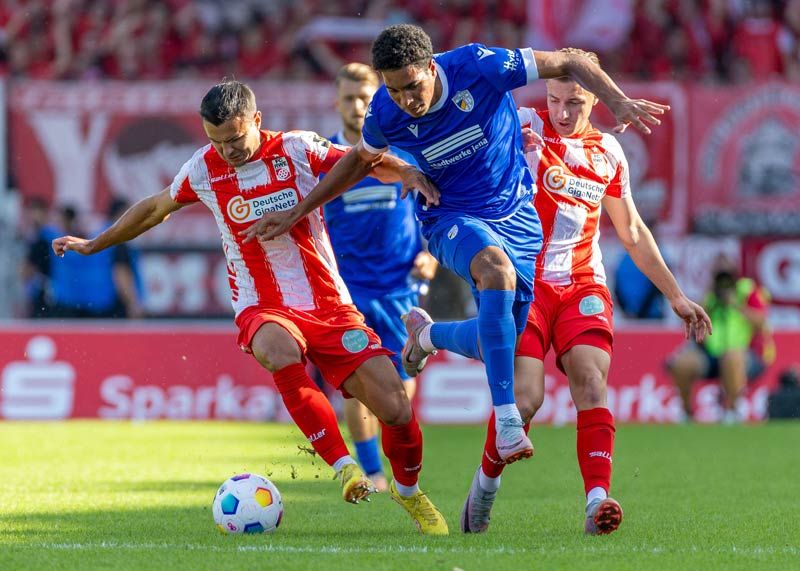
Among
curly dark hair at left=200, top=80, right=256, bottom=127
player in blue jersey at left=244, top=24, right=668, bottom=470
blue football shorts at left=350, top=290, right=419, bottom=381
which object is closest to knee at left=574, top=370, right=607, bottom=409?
player in blue jersey at left=244, top=24, right=668, bottom=470

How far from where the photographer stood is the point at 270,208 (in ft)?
23.8

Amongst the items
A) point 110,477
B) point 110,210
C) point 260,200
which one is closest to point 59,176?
point 110,210

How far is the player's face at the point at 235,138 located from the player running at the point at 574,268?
147 cm

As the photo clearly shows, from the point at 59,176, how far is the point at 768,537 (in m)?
12.6

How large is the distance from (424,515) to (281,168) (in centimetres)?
195

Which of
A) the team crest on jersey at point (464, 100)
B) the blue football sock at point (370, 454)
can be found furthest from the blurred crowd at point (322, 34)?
the team crest on jersey at point (464, 100)

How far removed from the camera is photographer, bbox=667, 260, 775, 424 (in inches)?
624

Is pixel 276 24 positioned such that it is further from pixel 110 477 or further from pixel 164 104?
pixel 110 477

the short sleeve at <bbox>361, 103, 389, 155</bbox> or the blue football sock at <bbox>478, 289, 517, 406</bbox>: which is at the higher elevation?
the short sleeve at <bbox>361, 103, 389, 155</bbox>

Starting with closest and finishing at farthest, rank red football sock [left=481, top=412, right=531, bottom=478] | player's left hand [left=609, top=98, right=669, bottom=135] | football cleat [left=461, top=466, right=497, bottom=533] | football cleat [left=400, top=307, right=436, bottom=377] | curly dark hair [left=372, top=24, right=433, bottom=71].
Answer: player's left hand [left=609, top=98, right=669, bottom=135], curly dark hair [left=372, top=24, right=433, bottom=71], red football sock [left=481, top=412, right=531, bottom=478], football cleat [left=461, top=466, right=497, bottom=533], football cleat [left=400, top=307, right=436, bottom=377]

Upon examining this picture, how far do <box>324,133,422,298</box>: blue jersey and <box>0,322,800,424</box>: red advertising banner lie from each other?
606 cm

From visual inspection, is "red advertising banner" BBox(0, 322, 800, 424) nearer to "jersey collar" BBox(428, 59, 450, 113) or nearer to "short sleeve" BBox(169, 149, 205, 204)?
"short sleeve" BBox(169, 149, 205, 204)

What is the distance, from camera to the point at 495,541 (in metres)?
6.50

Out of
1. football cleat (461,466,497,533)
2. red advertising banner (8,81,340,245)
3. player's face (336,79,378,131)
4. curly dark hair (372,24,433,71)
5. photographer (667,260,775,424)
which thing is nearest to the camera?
curly dark hair (372,24,433,71)
